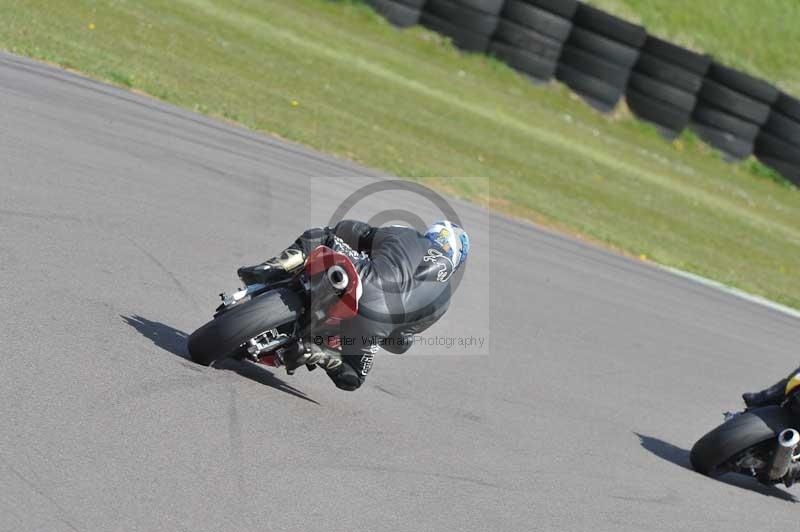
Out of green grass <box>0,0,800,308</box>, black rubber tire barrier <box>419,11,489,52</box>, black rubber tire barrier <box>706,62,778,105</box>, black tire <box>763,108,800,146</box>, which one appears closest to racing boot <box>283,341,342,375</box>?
green grass <box>0,0,800,308</box>

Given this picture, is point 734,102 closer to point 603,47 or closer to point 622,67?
point 622,67

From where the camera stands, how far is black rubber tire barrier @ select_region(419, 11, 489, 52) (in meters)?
27.2

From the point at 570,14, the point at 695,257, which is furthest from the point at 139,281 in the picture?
the point at 570,14

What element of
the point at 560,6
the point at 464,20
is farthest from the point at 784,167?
the point at 464,20

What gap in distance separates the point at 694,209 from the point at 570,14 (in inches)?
241

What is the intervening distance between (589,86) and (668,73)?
1.87 meters

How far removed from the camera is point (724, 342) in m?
12.6

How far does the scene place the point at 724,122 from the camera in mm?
27844

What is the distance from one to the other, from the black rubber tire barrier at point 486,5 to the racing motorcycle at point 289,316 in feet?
69.5

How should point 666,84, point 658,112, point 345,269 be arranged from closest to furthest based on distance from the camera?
point 345,269 → point 666,84 → point 658,112

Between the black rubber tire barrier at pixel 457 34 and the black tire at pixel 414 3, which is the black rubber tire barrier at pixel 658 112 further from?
the black tire at pixel 414 3

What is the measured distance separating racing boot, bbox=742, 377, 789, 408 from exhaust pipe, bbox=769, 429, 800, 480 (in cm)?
Result: 39

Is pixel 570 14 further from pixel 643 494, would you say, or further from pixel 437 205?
pixel 643 494

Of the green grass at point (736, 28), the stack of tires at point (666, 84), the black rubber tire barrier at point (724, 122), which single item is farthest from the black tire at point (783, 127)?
the green grass at point (736, 28)
